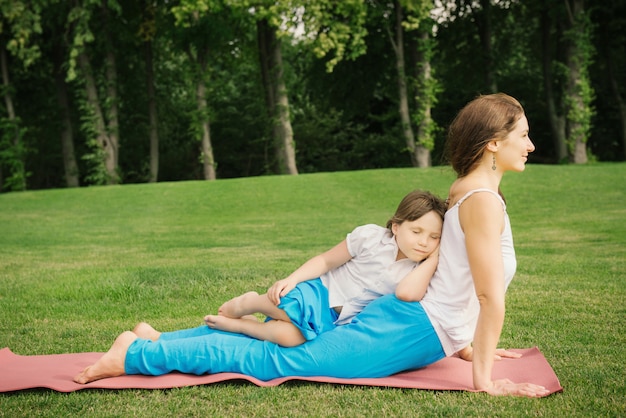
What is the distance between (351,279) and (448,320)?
2.12 feet

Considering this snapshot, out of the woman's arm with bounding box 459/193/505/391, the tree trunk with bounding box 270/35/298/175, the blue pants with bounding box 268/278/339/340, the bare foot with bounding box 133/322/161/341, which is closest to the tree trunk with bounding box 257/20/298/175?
the tree trunk with bounding box 270/35/298/175

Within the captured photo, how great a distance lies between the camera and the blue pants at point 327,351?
13.3ft

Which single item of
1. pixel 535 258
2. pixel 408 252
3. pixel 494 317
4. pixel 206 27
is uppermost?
pixel 206 27

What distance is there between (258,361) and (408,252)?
3.47ft

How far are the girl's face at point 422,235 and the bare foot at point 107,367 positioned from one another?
1.72 meters

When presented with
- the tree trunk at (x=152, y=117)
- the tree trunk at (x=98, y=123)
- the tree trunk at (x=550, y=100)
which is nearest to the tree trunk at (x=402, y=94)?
the tree trunk at (x=550, y=100)

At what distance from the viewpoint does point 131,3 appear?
89.7ft

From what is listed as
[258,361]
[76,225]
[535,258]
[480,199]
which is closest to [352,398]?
[258,361]

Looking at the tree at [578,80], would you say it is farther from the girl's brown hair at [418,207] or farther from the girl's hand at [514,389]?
the girl's hand at [514,389]

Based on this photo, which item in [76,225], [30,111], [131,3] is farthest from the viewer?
[30,111]

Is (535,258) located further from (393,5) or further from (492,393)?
(393,5)

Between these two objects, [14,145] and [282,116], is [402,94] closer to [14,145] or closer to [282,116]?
[282,116]

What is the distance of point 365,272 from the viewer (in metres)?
4.30

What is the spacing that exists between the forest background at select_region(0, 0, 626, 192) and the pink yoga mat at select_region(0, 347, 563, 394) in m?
18.0
